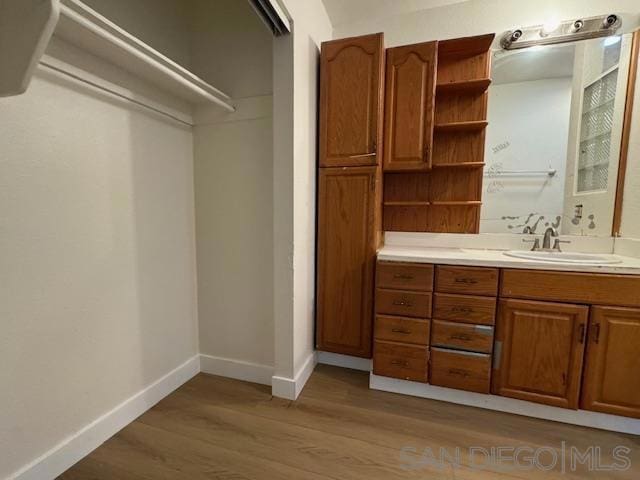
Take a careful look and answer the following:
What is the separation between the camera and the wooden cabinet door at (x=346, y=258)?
1821mm

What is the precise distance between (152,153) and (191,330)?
1.15 metres

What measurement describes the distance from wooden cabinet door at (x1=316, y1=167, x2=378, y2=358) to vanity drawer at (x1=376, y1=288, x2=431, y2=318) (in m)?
0.13

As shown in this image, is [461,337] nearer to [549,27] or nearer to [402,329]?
[402,329]

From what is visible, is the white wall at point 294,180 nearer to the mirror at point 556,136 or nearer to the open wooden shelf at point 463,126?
the open wooden shelf at point 463,126

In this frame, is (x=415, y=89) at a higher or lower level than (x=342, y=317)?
higher

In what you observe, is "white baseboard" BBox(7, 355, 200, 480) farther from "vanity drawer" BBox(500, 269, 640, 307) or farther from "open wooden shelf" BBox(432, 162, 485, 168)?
"open wooden shelf" BBox(432, 162, 485, 168)

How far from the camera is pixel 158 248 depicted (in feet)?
5.42

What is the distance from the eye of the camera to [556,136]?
5.91ft

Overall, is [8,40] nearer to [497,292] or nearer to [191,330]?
[191,330]

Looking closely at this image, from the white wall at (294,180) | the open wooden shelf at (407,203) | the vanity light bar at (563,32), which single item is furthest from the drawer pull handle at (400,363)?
the vanity light bar at (563,32)

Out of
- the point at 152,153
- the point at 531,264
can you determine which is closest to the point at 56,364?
the point at 152,153

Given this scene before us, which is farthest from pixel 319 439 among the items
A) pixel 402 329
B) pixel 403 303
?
pixel 403 303

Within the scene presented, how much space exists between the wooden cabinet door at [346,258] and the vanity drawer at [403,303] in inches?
5.3

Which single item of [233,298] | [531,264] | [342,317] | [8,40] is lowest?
[342,317]
